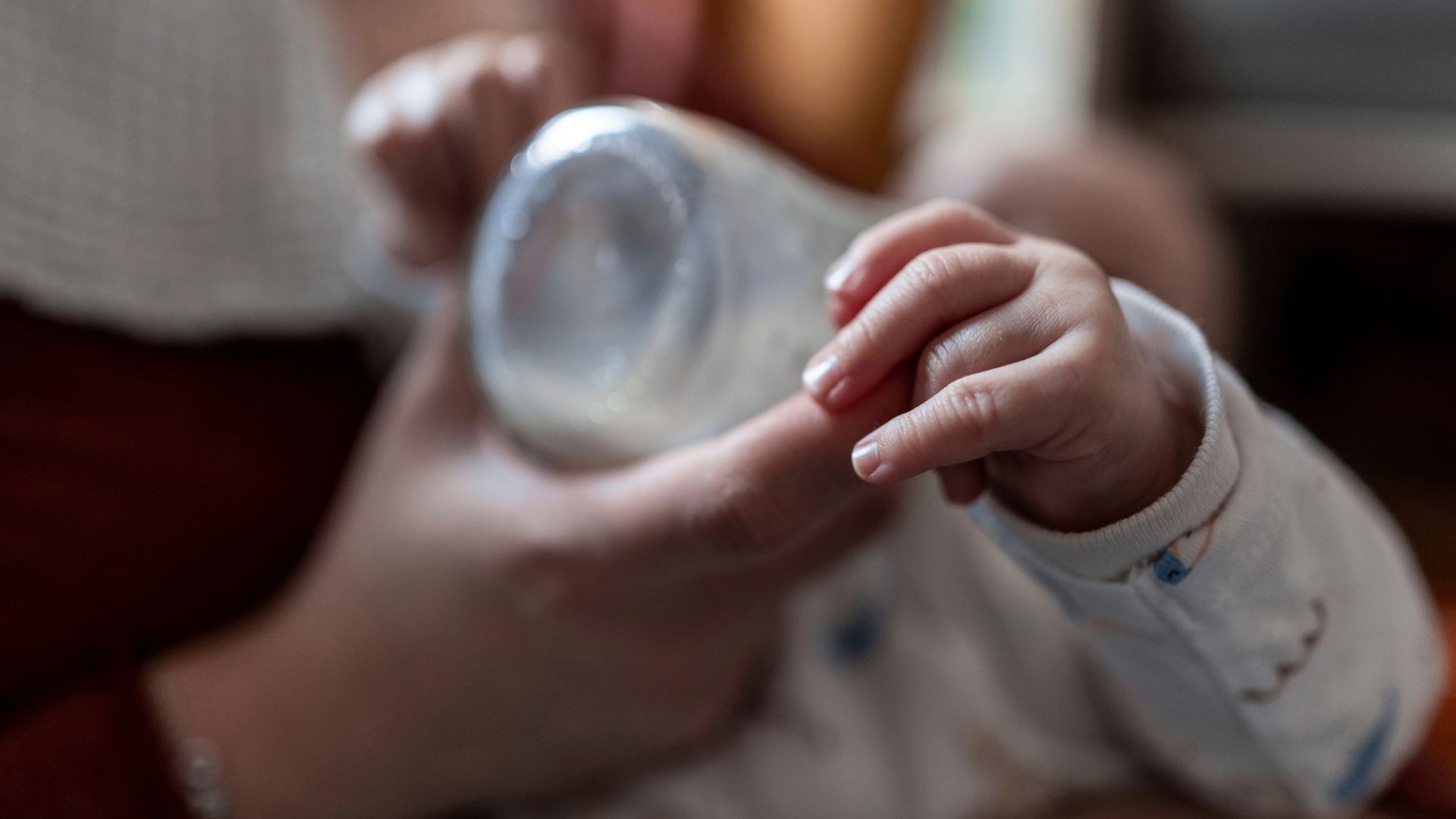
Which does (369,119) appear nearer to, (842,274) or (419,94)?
(419,94)

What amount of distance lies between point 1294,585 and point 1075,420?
0.12 meters

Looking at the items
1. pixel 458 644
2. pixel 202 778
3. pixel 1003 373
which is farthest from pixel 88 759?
pixel 1003 373

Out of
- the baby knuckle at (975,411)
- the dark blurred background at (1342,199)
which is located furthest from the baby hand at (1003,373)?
the dark blurred background at (1342,199)

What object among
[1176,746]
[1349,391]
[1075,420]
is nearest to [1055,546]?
[1075,420]

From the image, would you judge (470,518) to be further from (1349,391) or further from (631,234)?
(1349,391)

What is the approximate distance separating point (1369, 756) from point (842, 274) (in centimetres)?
28

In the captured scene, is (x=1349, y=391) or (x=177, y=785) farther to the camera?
(x=1349, y=391)

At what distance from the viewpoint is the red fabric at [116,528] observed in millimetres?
404

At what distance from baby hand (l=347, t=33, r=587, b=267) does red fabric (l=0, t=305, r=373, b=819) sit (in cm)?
12

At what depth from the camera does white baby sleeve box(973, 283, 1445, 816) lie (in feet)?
0.94

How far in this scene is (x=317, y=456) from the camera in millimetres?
528

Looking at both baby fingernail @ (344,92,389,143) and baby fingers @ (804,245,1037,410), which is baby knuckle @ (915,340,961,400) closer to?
baby fingers @ (804,245,1037,410)

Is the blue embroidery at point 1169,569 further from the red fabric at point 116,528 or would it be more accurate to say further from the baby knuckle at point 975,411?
the red fabric at point 116,528

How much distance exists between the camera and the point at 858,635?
21.3 inches
